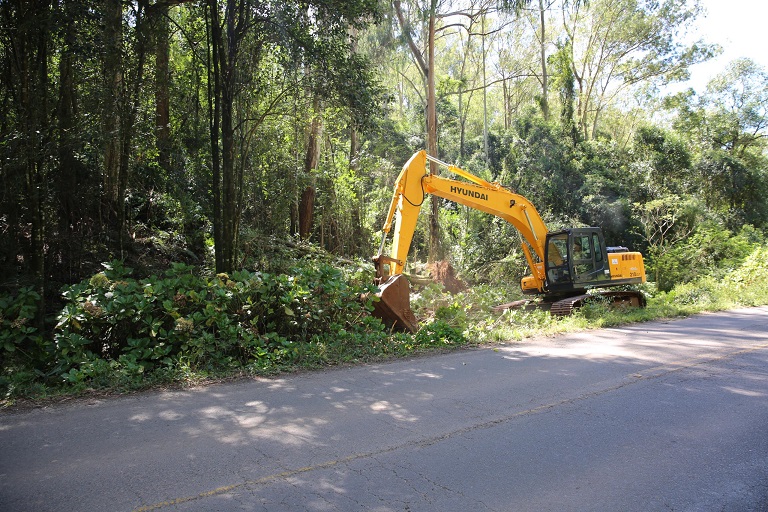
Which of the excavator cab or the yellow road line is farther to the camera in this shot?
the excavator cab

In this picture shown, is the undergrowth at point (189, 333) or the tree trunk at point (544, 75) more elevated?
the tree trunk at point (544, 75)

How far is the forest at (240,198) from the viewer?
24.4 feet

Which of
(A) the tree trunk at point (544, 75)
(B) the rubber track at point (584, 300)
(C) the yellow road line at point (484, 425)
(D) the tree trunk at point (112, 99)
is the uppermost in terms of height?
(A) the tree trunk at point (544, 75)

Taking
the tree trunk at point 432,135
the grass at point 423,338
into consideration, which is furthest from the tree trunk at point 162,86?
the tree trunk at point 432,135

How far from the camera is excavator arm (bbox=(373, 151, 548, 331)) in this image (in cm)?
1005

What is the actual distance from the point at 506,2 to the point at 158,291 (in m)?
15.4

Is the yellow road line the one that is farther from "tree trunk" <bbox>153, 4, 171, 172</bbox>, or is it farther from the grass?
"tree trunk" <bbox>153, 4, 171, 172</bbox>

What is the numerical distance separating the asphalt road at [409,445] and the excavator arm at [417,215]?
8.93 ft

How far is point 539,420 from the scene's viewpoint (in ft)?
17.6

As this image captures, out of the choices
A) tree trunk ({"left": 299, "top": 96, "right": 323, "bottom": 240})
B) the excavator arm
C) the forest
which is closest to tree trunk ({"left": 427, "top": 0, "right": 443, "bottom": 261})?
the forest

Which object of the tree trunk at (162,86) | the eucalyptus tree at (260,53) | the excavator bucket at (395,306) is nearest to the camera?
the excavator bucket at (395,306)

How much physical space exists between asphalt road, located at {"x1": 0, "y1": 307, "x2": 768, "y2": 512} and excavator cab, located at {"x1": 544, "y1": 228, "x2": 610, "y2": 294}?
7.30m

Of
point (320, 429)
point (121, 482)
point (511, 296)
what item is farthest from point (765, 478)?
point (511, 296)

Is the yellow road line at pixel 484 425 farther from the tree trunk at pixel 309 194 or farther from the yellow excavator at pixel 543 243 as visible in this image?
the tree trunk at pixel 309 194
